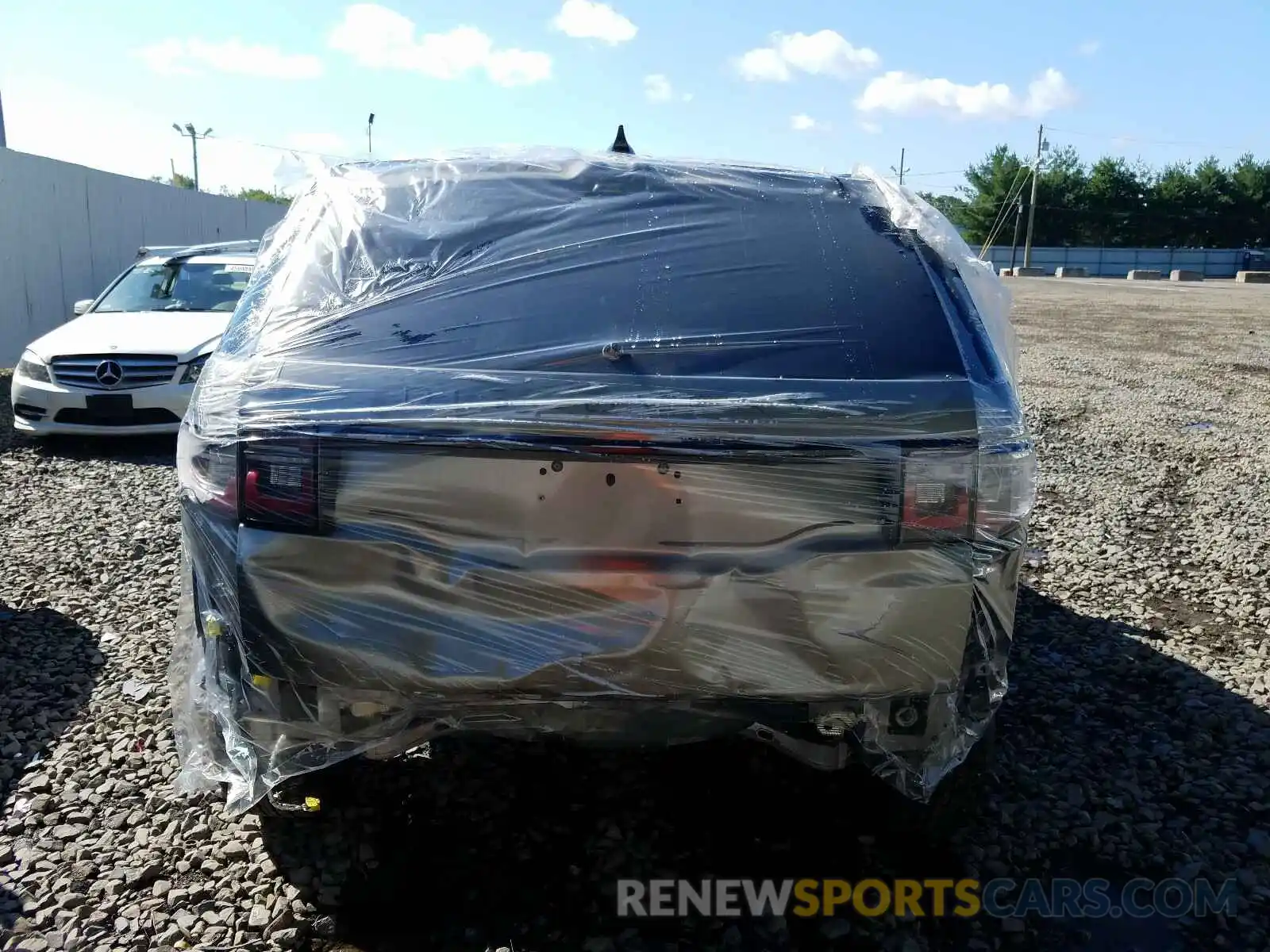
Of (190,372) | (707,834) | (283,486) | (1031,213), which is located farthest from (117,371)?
(1031,213)

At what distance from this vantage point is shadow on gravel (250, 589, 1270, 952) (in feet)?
7.86

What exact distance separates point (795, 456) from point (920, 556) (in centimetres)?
34

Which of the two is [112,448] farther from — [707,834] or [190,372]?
[707,834]

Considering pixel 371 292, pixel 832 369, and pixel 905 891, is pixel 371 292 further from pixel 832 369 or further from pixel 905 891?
pixel 905 891

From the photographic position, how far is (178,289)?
841 centimetres

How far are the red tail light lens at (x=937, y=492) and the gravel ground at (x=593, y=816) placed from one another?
908mm

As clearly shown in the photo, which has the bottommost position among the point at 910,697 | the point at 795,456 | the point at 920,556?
the point at 910,697

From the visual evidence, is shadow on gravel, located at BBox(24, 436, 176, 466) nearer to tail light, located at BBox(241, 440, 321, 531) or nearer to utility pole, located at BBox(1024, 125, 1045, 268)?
tail light, located at BBox(241, 440, 321, 531)

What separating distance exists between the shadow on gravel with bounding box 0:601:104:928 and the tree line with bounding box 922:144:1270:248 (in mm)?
64312

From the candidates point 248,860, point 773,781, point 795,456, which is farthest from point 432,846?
point 795,456

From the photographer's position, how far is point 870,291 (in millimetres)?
2594

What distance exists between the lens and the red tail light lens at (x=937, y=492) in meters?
2.20

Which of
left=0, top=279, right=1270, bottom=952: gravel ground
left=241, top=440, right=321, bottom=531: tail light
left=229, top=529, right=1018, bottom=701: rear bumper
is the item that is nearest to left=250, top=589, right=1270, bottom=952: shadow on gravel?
left=0, top=279, right=1270, bottom=952: gravel ground

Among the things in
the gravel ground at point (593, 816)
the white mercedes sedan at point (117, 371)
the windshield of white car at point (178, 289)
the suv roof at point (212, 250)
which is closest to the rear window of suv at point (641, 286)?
the gravel ground at point (593, 816)
